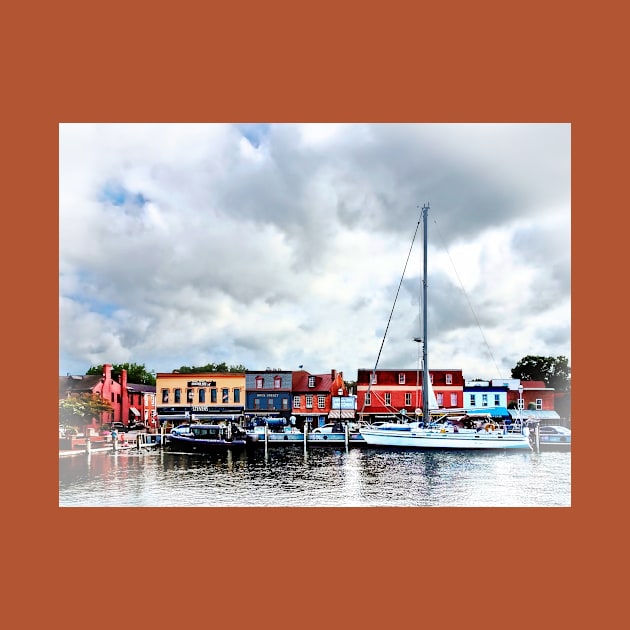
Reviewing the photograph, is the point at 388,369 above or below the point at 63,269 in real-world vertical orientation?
below

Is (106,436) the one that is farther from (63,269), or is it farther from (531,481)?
(531,481)

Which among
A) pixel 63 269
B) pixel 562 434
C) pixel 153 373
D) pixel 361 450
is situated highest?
pixel 63 269

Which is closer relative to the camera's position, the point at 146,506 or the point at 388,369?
the point at 146,506

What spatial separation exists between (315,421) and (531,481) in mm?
6377

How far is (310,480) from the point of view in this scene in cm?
1161

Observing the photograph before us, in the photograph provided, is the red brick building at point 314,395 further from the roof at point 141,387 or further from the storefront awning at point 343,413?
the roof at point 141,387

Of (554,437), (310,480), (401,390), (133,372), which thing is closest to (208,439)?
(133,372)

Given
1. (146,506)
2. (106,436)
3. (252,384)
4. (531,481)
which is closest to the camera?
(146,506)

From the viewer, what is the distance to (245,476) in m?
12.4

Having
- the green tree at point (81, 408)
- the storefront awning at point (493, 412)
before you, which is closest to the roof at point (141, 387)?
the green tree at point (81, 408)

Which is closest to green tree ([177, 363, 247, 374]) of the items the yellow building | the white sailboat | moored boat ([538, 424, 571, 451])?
the yellow building

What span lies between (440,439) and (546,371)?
4979mm

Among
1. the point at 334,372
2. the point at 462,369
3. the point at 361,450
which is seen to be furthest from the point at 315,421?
the point at 462,369

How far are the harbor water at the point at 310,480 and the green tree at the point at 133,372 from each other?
1514 millimetres
